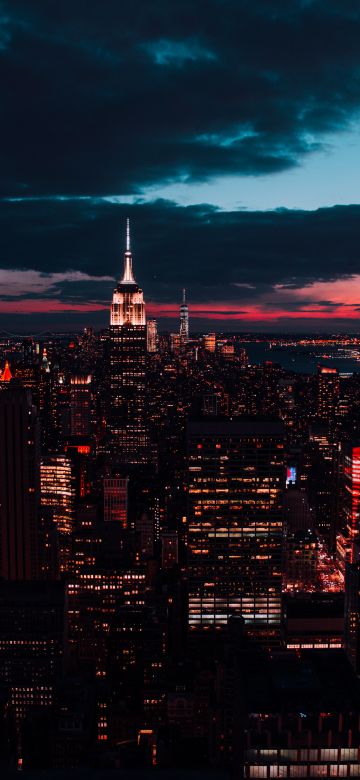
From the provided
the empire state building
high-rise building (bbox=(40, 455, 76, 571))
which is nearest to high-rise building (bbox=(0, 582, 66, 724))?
high-rise building (bbox=(40, 455, 76, 571))

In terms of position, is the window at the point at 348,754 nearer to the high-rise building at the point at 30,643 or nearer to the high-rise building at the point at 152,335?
the high-rise building at the point at 30,643

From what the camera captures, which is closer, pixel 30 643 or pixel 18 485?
pixel 30 643

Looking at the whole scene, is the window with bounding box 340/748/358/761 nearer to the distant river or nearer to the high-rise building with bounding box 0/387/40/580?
the high-rise building with bounding box 0/387/40/580

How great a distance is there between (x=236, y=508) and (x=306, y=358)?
3213 inches

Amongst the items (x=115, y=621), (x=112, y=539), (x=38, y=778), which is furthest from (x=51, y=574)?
(x=38, y=778)

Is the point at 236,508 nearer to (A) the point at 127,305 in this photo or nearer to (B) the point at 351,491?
(B) the point at 351,491

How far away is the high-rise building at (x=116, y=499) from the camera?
4500 cm

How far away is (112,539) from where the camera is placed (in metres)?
36.9

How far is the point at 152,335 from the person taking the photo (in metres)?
105

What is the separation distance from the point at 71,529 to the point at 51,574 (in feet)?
20.5

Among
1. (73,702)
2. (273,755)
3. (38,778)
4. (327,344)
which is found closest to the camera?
(38,778)

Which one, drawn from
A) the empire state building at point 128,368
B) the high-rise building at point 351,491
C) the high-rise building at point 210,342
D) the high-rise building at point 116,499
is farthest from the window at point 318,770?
the high-rise building at point 210,342

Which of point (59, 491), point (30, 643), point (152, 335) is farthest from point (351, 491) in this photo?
point (152, 335)

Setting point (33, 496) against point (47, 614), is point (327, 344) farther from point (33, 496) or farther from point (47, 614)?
point (47, 614)
